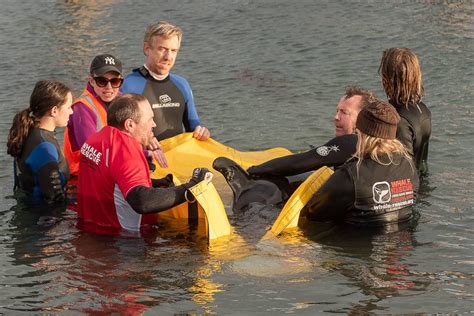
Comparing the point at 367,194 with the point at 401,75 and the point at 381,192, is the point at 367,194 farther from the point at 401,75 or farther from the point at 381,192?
the point at 401,75

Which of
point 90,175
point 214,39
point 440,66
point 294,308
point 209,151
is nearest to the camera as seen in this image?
point 294,308

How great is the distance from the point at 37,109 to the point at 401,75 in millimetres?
3897

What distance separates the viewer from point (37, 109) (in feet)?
31.5

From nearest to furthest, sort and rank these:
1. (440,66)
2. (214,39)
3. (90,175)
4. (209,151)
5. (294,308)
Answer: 1. (294,308)
2. (90,175)
3. (209,151)
4. (440,66)
5. (214,39)

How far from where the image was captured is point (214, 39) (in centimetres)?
1869

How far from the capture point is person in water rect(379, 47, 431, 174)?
10.0 meters

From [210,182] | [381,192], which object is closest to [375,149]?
[381,192]

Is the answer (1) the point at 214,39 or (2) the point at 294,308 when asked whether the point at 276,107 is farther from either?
(2) the point at 294,308

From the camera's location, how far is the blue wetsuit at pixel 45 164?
31.4ft

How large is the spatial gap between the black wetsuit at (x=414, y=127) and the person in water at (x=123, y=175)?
2.79m

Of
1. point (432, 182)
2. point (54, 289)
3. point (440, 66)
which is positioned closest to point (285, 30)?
point (440, 66)

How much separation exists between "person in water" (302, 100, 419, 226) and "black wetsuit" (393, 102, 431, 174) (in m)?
1.31

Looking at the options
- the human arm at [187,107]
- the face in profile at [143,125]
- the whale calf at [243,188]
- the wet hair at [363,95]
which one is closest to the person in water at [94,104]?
the human arm at [187,107]

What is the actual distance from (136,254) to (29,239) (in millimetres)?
1304
